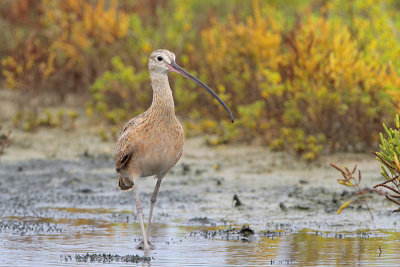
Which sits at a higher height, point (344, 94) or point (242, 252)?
point (344, 94)

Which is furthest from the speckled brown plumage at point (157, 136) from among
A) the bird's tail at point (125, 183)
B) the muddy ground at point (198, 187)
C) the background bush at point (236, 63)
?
the background bush at point (236, 63)

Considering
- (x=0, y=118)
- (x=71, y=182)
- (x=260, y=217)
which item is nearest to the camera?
(x=260, y=217)

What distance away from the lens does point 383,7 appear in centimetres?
1170

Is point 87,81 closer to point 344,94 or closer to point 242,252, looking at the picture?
point 344,94

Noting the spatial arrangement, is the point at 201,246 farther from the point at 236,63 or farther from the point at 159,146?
the point at 236,63

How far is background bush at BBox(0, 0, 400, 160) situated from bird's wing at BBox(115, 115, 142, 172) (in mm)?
2732

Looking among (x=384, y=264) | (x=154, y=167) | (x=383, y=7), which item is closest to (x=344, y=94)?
(x=383, y=7)

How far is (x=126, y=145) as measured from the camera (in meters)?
6.45

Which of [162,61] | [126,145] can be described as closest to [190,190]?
[126,145]

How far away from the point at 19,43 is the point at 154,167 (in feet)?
24.0

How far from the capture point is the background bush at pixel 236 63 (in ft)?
32.2

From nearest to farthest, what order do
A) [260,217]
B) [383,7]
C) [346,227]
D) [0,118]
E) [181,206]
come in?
[346,227]
[260,217]
[181,206]
[383,7]
[0,118]

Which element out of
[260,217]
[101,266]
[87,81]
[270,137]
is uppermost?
[87,81]

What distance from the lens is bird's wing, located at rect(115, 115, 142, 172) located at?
21.0 feet
